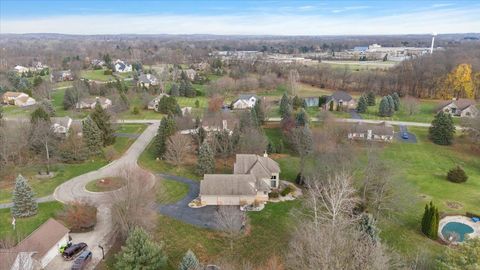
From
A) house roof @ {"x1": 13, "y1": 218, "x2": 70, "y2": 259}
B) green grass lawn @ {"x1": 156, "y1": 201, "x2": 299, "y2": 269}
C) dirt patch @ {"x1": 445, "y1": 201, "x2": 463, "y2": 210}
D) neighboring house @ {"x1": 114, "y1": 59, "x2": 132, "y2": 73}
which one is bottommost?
green grass lawn @ {"x1": 156, "y1": 201, "x2": 299, "y2": 269}

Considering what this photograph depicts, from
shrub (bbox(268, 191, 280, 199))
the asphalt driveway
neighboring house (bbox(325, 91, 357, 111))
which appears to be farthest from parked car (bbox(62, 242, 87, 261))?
neighboring house (bbox(325, 91, 357, 111))

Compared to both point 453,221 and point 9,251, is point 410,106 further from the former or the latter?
point 9,251

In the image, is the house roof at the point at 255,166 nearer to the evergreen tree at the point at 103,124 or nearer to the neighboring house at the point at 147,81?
the evergreen tree at the point at 103,124

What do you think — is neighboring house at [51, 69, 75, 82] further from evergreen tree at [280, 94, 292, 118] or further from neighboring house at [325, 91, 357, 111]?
neighboring house at [325, 91, 357, 111]

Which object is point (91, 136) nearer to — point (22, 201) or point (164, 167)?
point (164, 167)

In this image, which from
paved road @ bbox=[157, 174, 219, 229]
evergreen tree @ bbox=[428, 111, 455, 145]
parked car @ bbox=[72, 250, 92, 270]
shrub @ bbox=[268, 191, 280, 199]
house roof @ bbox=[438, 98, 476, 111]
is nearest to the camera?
parked car @ bbox=[72, 250, 92, 270]
